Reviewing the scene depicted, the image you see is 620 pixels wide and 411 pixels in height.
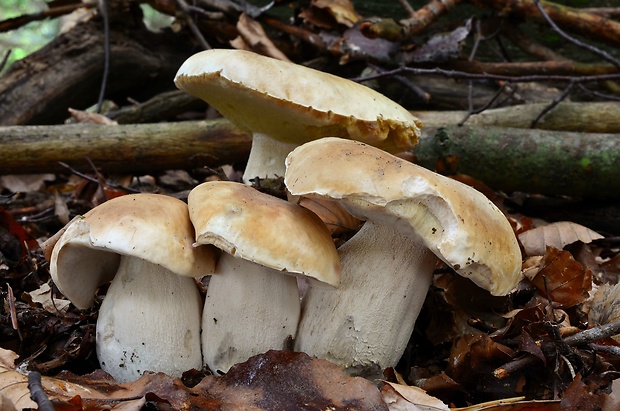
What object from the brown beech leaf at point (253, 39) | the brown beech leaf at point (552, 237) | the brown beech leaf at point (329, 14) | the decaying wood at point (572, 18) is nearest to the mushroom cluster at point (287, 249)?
the brown beech leaf at point (552, 237)

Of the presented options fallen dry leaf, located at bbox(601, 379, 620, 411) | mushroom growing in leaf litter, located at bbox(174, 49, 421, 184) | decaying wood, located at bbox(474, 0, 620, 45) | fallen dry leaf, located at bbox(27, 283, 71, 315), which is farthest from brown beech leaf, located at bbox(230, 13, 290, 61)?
fallen dry leaf, located at bbox(601, 379, 620, 411)

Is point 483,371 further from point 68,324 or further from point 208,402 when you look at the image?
point 68,324

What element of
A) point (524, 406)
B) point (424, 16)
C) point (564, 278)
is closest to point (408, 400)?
point (524, 406)

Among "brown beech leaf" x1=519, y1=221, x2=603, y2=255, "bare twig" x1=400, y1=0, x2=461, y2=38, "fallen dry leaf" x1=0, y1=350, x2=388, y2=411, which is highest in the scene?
"bare twig" x1=400, y1=0, x2=461, y2=38

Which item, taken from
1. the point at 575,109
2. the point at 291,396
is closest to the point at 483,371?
the point at 291,396

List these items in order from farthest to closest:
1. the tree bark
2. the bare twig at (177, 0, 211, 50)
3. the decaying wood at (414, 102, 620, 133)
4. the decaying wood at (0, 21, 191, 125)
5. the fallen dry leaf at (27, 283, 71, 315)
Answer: the bare twig at (177, 0, 211, 50), the decaying wood at (0, 21, 191, 125), the decaying wood at (414, 102, 620, 133), the tree bark, the fallen dry leaf at (27, 283, 71, 315)

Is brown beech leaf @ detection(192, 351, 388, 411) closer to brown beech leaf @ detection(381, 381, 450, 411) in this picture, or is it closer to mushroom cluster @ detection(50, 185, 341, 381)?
brown beech leaf @ detection(381, 381, 450, 411)

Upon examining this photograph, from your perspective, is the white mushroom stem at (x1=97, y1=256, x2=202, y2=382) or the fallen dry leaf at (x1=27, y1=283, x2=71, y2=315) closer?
the white mushroom stem at (x1=97, y1=256, x2=202, y2=382)

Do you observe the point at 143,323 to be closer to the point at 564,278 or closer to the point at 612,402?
the point at 612,402

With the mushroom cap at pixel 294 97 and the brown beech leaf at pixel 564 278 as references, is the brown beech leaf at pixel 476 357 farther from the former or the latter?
the mushroom cap at pixel 294 97
